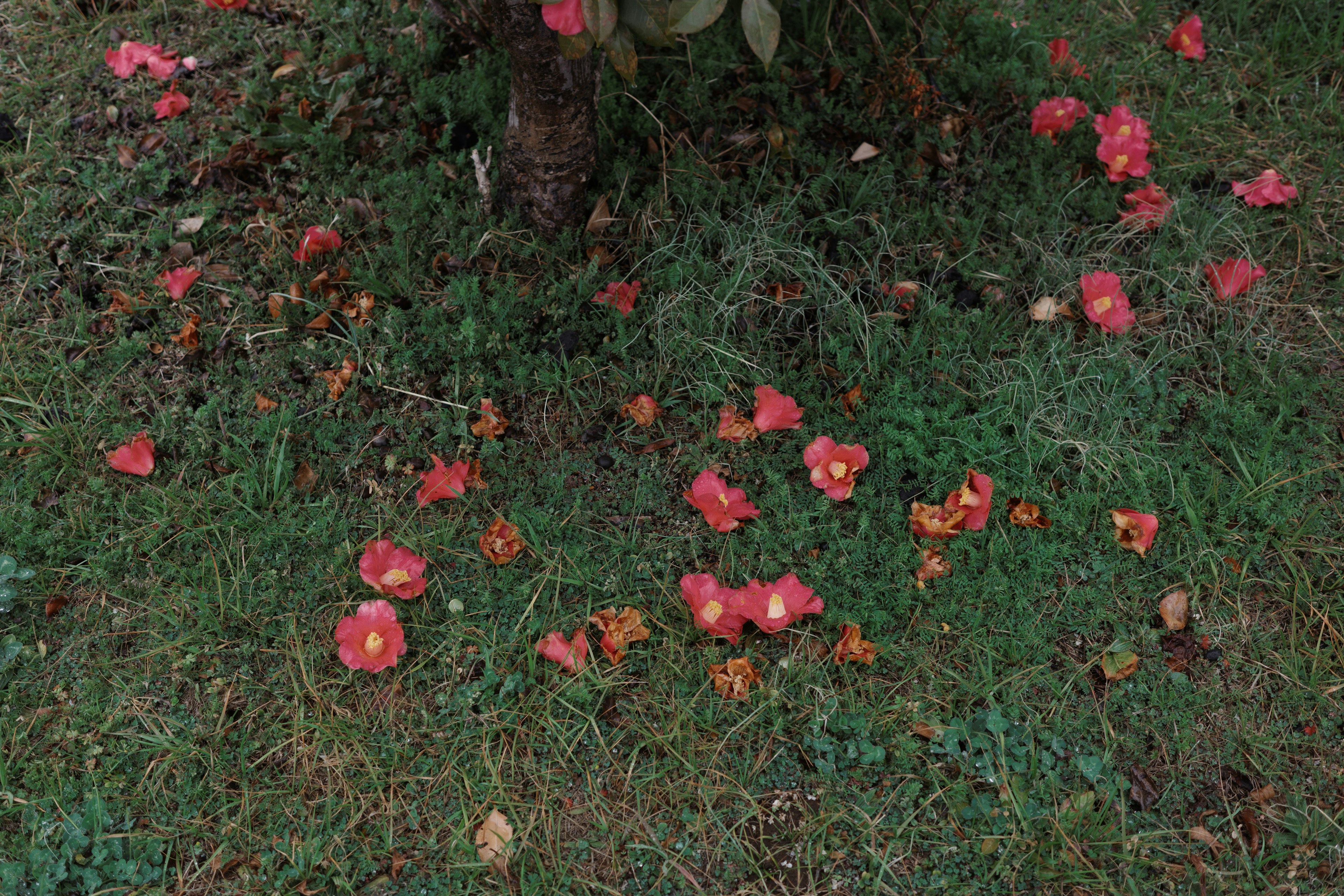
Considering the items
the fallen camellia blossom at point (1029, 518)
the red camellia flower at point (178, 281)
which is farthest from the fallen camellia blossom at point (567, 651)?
the red camellia flower at point (178, 281)

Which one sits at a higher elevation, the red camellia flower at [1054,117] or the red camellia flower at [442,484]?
the red camellia flower at [1054,117]

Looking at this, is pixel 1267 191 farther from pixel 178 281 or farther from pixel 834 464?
pixel 178 281

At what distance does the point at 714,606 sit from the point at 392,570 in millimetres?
792

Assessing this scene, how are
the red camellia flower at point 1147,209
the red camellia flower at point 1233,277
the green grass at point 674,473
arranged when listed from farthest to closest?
the red camellia flower at point 1147,209 < the red camellia flower at point 1233,277 < the green grass at point 674,473

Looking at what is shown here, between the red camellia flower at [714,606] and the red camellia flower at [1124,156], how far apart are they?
1.94 meters

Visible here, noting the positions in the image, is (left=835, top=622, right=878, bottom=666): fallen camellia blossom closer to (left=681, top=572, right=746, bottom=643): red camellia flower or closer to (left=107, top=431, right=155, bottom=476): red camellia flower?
(left=681, top=572, right=746, bottom=643): red camellia flower

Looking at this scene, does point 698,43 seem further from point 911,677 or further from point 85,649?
point 85,649

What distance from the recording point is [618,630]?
2.16m

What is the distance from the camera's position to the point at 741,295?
8.68ft

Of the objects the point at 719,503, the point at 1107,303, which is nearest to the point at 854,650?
the point at 719,503

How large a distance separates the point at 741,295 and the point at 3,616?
2.06 metres

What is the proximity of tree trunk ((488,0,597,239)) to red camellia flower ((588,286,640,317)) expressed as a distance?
27cm

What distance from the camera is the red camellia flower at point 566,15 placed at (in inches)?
68.4

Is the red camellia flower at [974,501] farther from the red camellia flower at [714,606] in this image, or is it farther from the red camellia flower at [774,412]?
the red camellia flower at [714,606]
